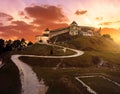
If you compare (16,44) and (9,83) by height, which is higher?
(9,83)

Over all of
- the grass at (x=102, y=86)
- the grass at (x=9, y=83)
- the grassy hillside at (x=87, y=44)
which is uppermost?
the grass at (x=9, y=83)

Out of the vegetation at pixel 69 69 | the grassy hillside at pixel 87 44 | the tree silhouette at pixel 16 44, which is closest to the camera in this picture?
the vegetation at pixel 69 69

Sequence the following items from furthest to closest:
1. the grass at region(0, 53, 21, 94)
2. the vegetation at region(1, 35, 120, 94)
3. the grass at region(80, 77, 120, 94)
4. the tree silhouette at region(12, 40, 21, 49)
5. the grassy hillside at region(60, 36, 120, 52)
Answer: the tree silhouette at region(12, 40, 21, 49)
the grassy hillside at region(60, 36, 120, 52)
the grass at region(80, 77, 120, 94)
the vegetation at region(1, 35, 120, 94)
the grass at region(0, 53, 21, 94)

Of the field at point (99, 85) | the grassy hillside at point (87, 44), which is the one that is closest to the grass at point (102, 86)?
the field at point (99, 85)

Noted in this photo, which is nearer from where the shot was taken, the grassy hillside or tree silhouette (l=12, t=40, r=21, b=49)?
the grassy hillside

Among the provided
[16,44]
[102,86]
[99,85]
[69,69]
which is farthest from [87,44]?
[102,86]

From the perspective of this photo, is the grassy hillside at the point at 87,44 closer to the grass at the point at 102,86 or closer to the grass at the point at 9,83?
the grass at the point at 9,83

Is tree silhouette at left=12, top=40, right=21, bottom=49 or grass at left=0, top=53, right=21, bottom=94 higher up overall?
grass at left=0, top=53, right=21, bottom=94

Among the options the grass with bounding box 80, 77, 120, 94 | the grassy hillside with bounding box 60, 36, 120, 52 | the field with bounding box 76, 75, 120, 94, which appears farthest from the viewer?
the grassy hillside with bounding box 60, 36, 120, 52

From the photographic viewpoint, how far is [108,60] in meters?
126

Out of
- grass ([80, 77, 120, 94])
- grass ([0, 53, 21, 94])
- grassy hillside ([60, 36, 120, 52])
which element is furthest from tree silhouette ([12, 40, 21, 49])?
grass ([80, 77, 120, 94])

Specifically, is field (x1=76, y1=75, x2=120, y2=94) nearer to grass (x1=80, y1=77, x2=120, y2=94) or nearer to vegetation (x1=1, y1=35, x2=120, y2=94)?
grass (x1=80, y1=77, x2=120, y2=94)

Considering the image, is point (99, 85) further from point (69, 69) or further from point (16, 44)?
point (16, 44)

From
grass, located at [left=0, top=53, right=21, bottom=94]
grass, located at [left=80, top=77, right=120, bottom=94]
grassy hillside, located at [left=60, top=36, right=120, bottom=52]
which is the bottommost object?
grassy hillside, located at [left=60, top=36, right=120, bottom=52]
